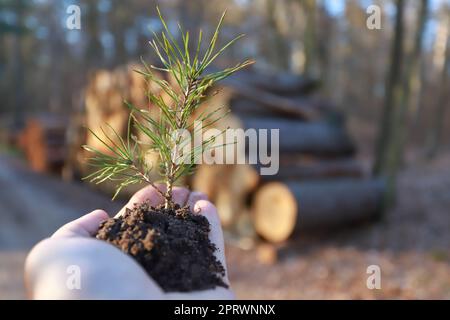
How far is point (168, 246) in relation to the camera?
1.26 metres

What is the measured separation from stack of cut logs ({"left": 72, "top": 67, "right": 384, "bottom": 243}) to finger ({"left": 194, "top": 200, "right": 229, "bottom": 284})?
3380 mm

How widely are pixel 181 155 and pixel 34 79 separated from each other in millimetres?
26119

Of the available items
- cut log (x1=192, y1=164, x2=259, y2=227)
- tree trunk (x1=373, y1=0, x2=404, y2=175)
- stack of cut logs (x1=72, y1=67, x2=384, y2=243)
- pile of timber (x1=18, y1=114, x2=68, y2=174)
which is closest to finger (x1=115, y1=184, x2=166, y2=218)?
stack of cut logs (x1=72, y1=67, x2=384, y2=243)

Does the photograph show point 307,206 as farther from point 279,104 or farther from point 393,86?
point 393,86

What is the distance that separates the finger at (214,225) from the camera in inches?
56.4

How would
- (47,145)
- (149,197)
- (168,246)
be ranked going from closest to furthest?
(168,246), (149,197), (47,145)

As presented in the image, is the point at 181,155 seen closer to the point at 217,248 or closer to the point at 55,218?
the point at 217,248

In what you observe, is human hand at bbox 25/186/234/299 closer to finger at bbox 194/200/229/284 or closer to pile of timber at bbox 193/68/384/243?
finger at bbox 194/200/229/284

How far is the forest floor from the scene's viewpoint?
13.2 feet

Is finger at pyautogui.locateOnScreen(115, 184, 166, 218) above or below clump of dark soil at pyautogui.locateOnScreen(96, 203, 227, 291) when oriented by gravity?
above

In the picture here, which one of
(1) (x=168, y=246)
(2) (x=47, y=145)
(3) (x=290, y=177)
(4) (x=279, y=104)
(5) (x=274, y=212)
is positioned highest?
(4) (x=279, y=104)

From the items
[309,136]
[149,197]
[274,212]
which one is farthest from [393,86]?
[149,197]

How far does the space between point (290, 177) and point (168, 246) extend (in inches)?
164
